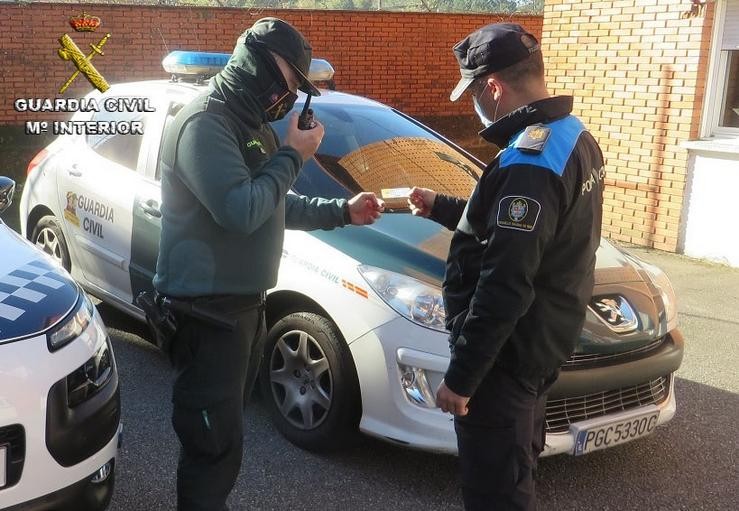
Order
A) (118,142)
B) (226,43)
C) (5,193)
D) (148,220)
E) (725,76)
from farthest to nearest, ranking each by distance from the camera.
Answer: (226,43) → (725,76) → (118,142) → (148,220) → (5,193)

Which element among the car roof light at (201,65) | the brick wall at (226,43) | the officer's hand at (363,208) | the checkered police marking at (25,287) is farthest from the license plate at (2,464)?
the brick wall at (226,43)

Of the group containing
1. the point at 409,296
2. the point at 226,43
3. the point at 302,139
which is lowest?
the point at 409,296

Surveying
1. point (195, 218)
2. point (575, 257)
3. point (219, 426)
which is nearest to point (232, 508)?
point (219, 426)

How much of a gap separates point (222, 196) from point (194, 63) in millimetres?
2386

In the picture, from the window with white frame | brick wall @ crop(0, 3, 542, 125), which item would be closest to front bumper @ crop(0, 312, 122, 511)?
the window with white frame

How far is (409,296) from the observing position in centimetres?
309

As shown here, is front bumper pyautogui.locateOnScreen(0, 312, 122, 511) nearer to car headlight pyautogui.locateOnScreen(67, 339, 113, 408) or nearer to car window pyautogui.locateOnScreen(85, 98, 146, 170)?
car headlight pyautogui.locateOnScreen(67, 339, 113, 408)

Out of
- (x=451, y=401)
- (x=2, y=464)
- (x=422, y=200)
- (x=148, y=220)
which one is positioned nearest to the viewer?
(x=451, y=401)

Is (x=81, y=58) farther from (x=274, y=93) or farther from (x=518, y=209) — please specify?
(x=518, y=209)

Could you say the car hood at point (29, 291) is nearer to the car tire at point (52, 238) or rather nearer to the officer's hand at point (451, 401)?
the officer's hand at point (451, 401)

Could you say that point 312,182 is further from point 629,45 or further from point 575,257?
point 629,45

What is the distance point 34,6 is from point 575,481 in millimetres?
9530

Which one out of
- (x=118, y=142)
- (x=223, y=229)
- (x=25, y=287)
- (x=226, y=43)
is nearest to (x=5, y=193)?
(x=25, y=287)

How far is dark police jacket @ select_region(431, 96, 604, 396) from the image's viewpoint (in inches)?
77.6
